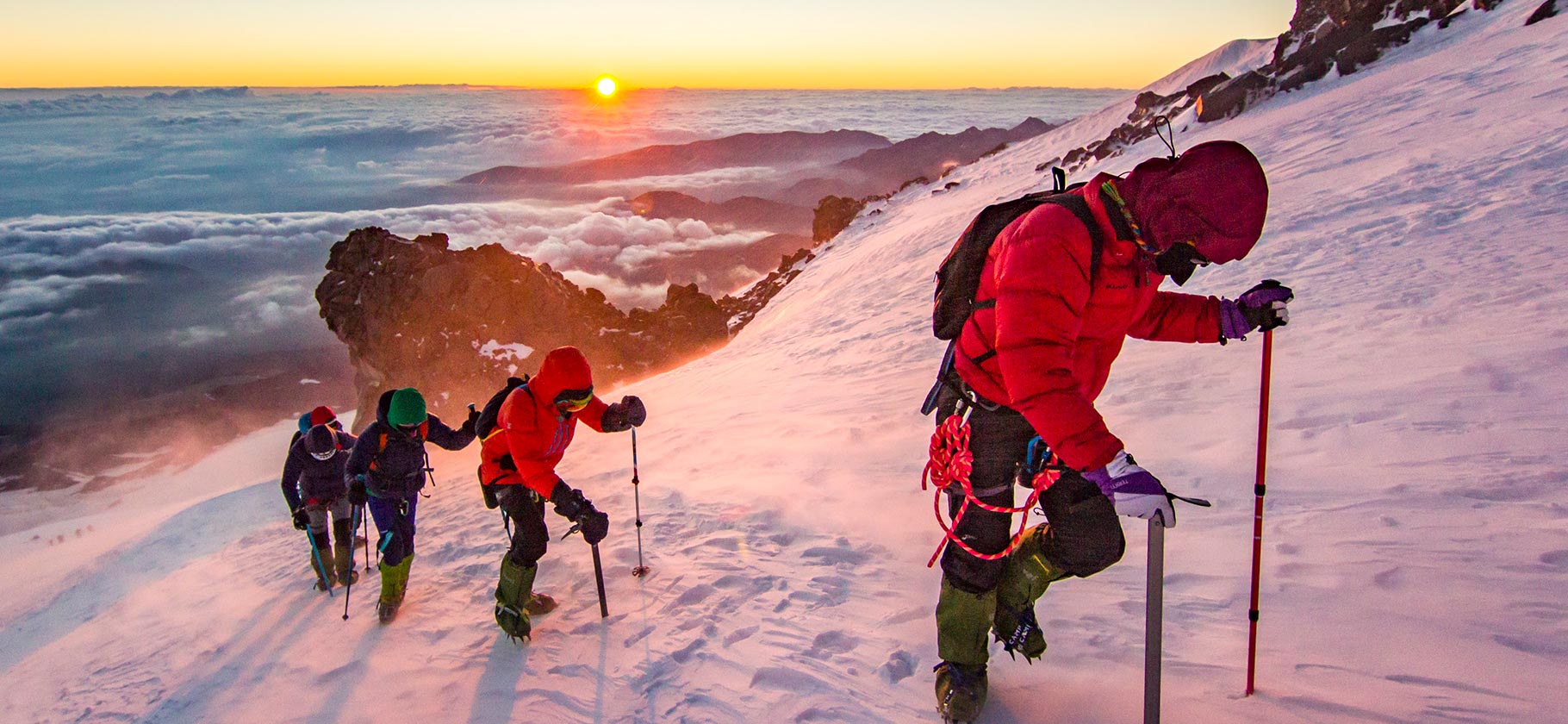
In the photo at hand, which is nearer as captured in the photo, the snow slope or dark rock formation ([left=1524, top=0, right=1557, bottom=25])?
the snow slope

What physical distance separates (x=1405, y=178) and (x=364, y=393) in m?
38.9

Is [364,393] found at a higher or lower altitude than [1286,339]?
lower

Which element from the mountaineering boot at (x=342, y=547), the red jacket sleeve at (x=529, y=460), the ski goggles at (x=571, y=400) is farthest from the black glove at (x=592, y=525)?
the mountaineering boot at (x=342, y=547)

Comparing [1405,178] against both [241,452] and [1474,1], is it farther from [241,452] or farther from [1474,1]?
[241,452]

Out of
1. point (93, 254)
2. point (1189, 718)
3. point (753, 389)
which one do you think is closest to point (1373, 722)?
point (1189, 718)

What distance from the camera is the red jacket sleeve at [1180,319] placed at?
9.93 ft

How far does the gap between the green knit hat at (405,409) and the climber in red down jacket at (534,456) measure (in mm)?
1015

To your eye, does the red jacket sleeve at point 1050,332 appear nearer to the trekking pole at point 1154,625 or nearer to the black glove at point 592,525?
the trekking pole at point 1154,625

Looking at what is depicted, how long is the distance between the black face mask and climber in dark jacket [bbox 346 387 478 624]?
→ 491 cm

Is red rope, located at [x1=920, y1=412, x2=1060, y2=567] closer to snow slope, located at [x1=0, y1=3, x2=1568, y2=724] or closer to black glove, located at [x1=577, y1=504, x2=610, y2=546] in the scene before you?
snow slope, located at [x1=0, y1=3, x2=1568, y2=724]

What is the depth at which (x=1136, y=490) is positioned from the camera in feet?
7.83

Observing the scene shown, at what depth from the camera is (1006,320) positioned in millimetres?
2430

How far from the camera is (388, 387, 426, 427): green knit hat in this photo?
5789 millimetres

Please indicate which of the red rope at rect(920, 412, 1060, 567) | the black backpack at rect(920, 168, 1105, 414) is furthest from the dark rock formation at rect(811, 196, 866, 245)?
the black backpack at rect(920, 168, 1105, 414)
